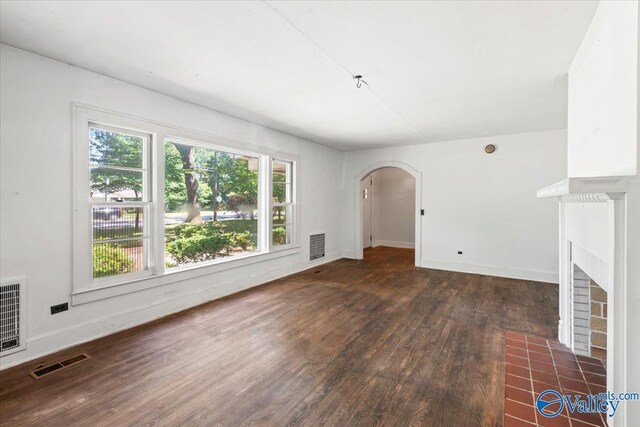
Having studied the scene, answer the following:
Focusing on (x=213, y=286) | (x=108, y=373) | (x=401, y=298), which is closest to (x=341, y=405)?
(x=108, y=373)

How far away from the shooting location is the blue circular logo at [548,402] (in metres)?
1.87

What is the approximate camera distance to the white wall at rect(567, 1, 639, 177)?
1.37 m

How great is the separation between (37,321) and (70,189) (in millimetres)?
1193

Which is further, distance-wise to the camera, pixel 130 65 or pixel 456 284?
pixel 456 284

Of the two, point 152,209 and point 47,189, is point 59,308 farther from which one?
point 152,209

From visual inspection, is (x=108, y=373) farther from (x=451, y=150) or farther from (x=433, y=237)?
(x=451, y=150)

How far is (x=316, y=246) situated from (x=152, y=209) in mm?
3546

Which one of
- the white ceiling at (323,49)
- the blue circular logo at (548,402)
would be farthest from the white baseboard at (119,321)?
the blue circular logo at (548,402)

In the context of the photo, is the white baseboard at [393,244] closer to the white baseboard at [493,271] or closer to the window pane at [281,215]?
the white baseboard at [493,271]

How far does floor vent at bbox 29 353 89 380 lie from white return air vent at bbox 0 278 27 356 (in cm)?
30

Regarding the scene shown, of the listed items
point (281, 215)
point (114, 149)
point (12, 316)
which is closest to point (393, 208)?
point (281, 215)

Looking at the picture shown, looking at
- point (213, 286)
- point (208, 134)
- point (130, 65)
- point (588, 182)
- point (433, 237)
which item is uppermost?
point (130, 65)

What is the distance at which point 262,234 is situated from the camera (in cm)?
498

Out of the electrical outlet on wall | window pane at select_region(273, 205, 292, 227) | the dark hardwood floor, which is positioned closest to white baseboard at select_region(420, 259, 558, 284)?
the dark hardwood floor
